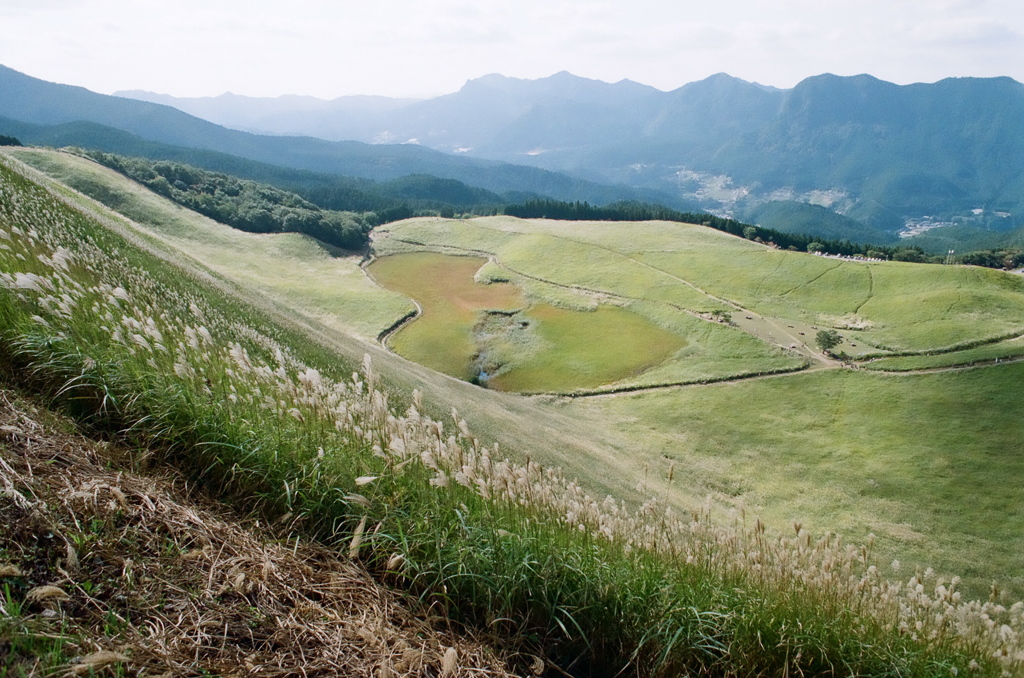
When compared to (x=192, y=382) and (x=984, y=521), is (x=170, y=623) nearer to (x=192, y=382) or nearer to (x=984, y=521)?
(x=192, y=382)

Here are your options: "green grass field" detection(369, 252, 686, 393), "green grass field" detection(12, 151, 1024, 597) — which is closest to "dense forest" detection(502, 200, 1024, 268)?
"green grass field" detection(12, 151, 1024, 597)

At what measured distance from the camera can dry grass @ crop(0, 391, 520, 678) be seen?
2877mm

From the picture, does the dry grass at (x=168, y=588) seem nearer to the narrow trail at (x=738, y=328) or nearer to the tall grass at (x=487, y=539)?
→ the tall grass at (x=487, y=539)

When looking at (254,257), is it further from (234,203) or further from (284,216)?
(234,203)

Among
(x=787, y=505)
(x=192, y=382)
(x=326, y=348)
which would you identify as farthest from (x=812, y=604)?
(x=787, y=505)

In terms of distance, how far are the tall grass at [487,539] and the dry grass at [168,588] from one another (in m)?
0.34

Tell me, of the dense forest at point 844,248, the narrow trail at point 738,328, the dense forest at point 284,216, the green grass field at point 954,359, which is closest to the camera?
the green grass field at point 954,359

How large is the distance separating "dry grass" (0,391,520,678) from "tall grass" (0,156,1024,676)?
0.34m

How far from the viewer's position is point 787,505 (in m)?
30.4

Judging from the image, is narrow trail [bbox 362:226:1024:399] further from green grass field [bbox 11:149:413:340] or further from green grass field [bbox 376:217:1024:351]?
green grass field [bbox 11:149:413:340]

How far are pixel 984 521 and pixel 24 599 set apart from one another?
39.7 meters

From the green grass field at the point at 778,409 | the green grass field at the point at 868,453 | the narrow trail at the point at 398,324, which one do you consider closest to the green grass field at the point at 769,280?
the green grass field at the point at 778,409

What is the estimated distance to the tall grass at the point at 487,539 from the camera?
4.13 meters

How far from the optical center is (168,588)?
3.32 m
